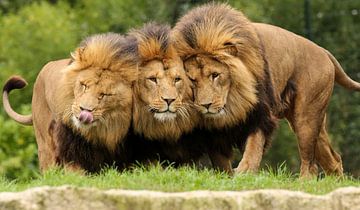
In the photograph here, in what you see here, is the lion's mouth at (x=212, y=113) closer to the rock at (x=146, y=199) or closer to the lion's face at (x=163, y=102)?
the lion's face at (x=163, y=102)

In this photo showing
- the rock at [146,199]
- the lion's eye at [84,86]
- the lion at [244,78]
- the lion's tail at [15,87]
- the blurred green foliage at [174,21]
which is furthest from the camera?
the blurred green foliage at [174,21]

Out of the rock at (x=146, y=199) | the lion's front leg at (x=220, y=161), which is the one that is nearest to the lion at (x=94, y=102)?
the lion's front leg at (x=220, y=161)

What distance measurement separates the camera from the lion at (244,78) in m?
8.23

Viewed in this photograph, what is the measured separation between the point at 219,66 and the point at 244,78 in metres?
0.19

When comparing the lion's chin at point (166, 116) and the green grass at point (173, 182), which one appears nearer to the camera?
the green grass at point (173, 182)

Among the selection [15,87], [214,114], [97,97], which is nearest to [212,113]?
[214,114]

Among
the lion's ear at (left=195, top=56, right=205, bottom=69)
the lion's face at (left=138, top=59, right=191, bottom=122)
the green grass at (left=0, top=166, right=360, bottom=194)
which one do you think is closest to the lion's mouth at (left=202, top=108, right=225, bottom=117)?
the lion's face at (left=138, top=59, right=191, bottom=122)

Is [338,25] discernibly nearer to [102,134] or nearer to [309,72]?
[309,72]

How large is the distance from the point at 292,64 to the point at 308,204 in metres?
2.32

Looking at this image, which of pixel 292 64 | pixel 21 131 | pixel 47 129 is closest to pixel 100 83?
pixel 47 129

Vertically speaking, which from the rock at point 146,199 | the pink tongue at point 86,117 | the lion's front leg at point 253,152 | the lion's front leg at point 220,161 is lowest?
the lion's front leg at point 220,161

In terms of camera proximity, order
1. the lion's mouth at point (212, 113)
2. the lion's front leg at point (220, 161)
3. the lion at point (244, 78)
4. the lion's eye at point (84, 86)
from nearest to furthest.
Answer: the lion's eye at point (84, 86) < the lion's mouth at point (212, 113) < the lion at point (244, 78) < the lion's front leg at point (220, 161)

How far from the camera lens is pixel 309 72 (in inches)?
360

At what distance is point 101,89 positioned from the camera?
314 inches
